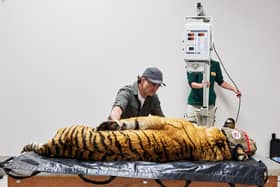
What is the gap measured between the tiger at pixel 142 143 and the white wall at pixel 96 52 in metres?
3.07

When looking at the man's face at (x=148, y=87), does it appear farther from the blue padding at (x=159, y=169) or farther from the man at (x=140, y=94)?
the blue padding at (x=159, y=169)

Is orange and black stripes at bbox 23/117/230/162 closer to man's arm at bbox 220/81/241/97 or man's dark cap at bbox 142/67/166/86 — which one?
man's dark cap at bbox 142/67/166/86

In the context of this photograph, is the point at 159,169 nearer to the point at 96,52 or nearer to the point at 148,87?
the point at 148,87

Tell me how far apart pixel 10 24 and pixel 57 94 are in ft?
3.24

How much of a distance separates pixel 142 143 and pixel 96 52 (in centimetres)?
327

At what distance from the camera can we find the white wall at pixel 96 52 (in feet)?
Result: 16.2

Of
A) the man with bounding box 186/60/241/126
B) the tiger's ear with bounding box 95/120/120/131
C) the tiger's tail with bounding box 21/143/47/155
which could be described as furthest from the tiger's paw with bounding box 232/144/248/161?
the man with bounding box 186/60/241/126

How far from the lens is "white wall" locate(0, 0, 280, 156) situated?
4.93 meters

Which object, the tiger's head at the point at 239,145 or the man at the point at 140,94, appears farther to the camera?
the man at the point at 140,94

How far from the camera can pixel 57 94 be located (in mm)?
4961

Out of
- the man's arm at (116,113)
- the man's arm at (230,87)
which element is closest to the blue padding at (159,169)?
the man's arm at (116,113)

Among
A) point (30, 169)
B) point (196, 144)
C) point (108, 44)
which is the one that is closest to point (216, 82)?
point (108, 44)

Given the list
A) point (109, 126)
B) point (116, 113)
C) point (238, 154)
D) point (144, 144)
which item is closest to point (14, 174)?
point (109, 126)

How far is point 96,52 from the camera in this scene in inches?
195
